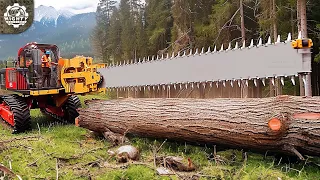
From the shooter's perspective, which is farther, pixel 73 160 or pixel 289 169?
pixel 73 160

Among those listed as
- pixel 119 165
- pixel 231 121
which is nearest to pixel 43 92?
pixel 119 165

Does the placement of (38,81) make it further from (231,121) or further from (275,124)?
(275,124)

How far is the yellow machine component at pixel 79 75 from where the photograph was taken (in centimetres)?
739

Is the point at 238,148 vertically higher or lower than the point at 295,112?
lower

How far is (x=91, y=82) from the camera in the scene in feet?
24.2

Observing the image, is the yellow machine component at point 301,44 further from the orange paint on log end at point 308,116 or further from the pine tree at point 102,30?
the pine tree at point 102,30

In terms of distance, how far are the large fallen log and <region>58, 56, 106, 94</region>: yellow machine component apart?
47.7 inches

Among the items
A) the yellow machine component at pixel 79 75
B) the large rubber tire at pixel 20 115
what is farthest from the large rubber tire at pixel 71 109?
the large rubber tire at pixel 20 115

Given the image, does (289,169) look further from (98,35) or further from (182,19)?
(98,35)

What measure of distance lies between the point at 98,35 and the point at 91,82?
27196 mm

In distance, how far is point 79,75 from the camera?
741 centimetres

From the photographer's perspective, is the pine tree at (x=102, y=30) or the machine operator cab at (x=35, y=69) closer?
the machine operator cab at (x=35, y=69)

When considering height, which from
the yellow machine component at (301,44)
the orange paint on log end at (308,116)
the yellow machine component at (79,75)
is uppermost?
the yellow machine component at (301,44)

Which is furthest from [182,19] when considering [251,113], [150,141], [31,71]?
[251,113]
